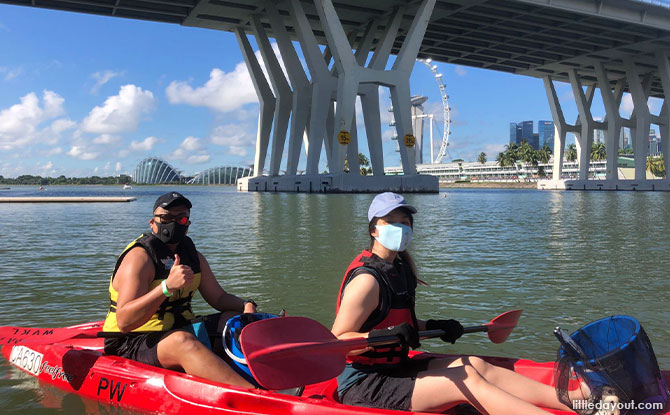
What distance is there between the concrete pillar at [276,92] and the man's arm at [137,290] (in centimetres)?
4825

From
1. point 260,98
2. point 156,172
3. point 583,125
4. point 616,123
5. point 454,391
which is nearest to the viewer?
point 454,391

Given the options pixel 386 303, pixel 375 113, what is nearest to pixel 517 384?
pixel 386 303

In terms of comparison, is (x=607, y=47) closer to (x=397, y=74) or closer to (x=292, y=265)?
(x=397, y=74)

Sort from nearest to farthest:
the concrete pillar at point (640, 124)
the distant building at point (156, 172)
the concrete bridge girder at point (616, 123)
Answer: the concrete bridge girder at point (616, 123) < the concrete pillar at point (640, 124) < the distant building at point (156, 172)

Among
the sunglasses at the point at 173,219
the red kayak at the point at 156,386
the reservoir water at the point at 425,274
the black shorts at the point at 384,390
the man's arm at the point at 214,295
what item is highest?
the sunglasses at the point at 173,219

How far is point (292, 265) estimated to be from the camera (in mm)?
11234

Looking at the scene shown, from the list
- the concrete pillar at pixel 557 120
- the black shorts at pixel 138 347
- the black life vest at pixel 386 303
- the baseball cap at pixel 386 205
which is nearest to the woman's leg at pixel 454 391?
the black life vest at pixel 386 303

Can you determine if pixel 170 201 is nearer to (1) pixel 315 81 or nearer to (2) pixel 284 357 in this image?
(2) pixel 284 357

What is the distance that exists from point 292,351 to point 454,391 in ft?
3.09

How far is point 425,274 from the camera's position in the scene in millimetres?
10164

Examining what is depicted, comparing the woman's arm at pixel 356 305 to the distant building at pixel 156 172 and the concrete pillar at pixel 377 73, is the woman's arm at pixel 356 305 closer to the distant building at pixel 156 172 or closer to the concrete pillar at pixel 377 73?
the concrete pillar at pixel 377 73

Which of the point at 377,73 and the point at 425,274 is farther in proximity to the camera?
the point at 377,73

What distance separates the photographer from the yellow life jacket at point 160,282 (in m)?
3.93

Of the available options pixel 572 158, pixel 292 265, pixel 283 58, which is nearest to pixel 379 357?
pixel 292 265
